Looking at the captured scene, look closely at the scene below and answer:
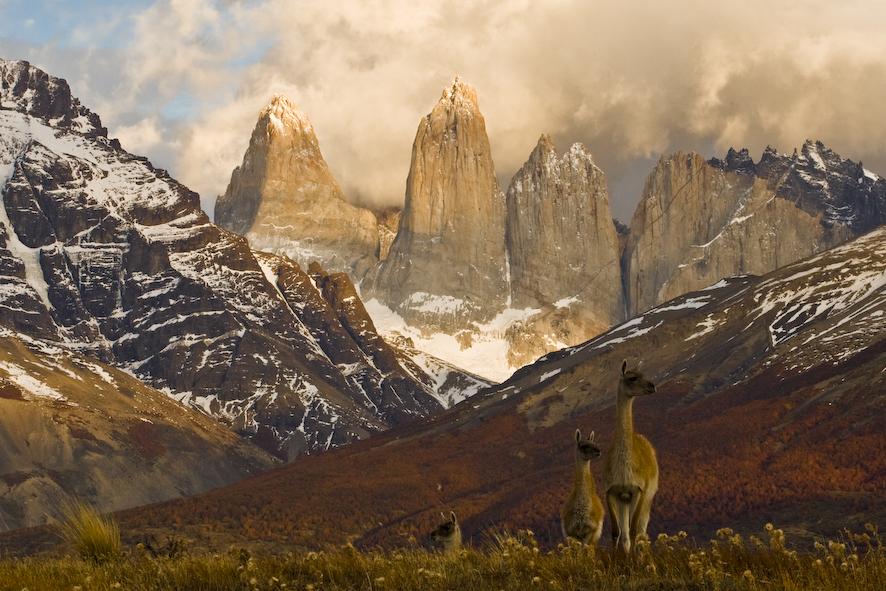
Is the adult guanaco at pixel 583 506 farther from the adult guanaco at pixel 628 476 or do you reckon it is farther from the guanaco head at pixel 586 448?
the adult guanaco at pixel 628 476

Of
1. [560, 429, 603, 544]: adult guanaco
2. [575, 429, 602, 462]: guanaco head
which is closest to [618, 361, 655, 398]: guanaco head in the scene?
[575, 429, 602, 462]: guanaco head

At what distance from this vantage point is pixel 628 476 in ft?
69.1

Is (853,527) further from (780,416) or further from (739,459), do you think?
(780,416)

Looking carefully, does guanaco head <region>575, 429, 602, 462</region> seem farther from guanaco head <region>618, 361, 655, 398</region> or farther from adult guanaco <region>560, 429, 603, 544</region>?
guanaco head <region>618, 361, 655, 398</region>

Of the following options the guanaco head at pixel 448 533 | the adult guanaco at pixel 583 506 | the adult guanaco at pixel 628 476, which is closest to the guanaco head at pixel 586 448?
the adult guanaco at pixel 583 506

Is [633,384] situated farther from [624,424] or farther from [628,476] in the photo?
[628,476]

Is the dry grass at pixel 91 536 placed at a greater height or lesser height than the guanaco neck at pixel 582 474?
lesser

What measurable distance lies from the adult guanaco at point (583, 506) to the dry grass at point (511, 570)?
1.79m

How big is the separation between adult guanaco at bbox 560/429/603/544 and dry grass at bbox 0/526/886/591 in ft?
5.86

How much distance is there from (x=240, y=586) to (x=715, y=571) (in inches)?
276

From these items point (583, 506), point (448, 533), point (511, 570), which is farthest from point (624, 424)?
point (448, 533)

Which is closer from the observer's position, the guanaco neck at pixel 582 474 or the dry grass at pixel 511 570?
the dry grass at pixel 511 570

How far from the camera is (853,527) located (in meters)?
120

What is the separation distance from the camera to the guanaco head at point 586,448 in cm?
2234
